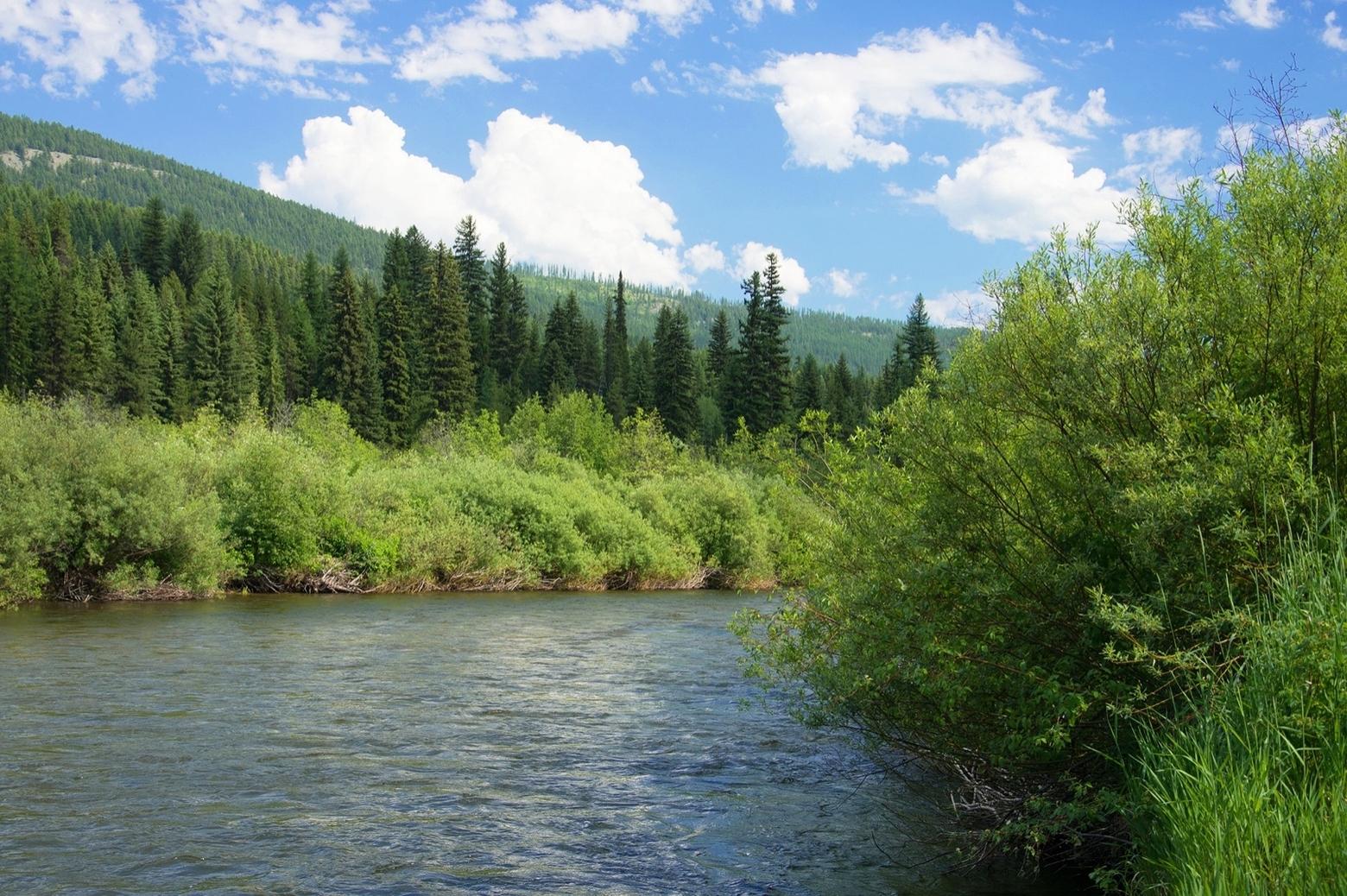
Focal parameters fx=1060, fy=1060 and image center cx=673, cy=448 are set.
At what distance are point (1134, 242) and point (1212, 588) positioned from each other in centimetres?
366

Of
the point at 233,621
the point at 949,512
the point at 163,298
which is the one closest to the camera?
the point at 949,512

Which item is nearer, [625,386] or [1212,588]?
[1212,588]

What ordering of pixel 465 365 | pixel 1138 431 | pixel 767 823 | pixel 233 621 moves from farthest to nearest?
pixel 465 365, pixel 233 621, pixel 767 823, pixel 1138 431

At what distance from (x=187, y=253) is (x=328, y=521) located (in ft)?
339

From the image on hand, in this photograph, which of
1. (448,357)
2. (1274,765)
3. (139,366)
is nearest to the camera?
(1274,765)

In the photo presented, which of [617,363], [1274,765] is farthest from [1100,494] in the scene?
[617,363]

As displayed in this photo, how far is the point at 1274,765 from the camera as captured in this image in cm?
661

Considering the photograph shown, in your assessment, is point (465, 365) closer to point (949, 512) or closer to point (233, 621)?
point (233, 621)

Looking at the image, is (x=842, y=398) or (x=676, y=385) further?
(x=842, y=398)

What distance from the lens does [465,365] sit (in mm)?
96812

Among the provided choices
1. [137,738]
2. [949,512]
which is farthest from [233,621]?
[949,512]

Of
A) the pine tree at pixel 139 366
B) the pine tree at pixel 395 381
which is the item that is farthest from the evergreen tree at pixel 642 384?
the pine tree at pixel 139 366

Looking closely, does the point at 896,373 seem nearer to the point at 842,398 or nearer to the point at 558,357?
the point at 842,398

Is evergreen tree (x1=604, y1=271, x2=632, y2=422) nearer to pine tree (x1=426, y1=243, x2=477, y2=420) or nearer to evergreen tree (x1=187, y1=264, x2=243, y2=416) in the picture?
pine tree (x1=426, y1=243, x2=477, y2=420)
